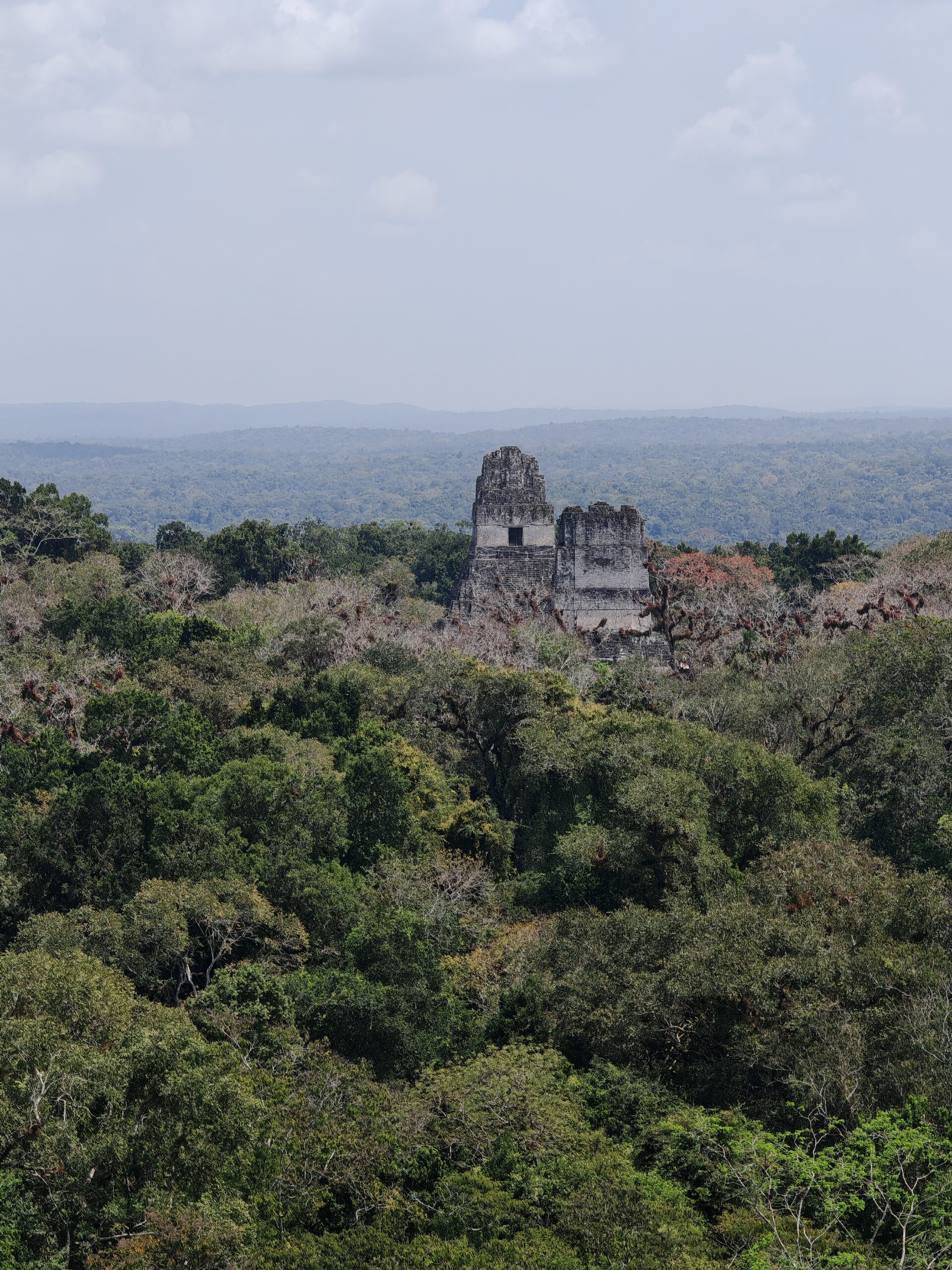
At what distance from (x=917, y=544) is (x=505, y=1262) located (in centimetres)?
3112

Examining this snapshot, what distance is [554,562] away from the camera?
32.3 m

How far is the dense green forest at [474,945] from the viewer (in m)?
10.6

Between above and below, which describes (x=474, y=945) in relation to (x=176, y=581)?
below

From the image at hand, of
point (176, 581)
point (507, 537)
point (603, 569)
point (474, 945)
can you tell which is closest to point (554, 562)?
point (507, 537)

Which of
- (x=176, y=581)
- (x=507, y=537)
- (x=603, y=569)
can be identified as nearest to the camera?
(x=603, y=569)

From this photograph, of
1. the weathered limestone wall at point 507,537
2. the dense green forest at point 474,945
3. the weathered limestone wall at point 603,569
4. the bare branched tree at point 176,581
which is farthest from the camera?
the bare branched tree at point 176,581

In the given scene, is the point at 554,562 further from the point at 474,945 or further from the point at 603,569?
the point at 474,945

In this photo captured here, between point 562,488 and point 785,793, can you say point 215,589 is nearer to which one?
point 785,793

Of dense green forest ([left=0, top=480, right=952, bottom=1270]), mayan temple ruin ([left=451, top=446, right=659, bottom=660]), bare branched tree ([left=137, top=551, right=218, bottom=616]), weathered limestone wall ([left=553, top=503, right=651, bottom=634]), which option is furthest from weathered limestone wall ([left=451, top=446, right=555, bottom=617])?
bare branched tree ([left=137, top=551, right=218, bottom=616])

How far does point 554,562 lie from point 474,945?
632 inches

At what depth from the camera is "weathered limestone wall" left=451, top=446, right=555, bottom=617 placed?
3219cm

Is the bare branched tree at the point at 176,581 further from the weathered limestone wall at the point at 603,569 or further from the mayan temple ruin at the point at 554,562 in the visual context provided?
the weathered limestone wall at the point at 603,569

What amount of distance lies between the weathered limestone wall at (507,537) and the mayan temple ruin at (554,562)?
0.06 feet

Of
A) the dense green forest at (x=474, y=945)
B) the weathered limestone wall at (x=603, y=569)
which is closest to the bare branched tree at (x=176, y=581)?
the dense green forest at (x=474, y=945)
